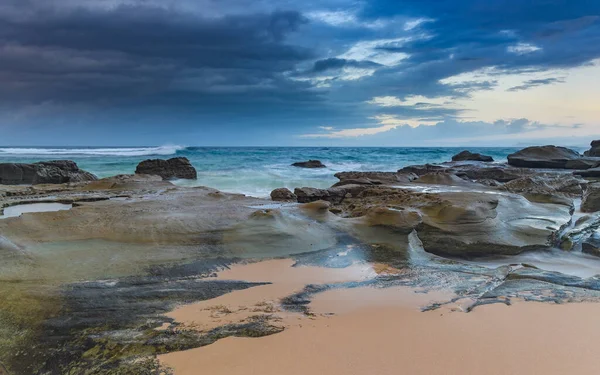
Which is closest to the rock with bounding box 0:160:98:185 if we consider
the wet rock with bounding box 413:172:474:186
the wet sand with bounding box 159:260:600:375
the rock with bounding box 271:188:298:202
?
the rock with bounding box 271:188:298:202

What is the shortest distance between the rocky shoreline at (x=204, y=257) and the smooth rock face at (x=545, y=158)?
1134cm

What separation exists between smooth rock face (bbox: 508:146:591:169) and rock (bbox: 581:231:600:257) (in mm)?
13324

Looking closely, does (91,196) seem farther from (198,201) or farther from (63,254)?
(63,254)

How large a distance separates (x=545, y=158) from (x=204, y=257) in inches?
679

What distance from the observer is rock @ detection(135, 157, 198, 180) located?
1302 cm

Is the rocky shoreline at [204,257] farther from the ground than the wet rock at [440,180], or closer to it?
closer to it

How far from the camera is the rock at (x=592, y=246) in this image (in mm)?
4016

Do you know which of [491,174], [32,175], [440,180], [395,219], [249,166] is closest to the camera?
[395,219]

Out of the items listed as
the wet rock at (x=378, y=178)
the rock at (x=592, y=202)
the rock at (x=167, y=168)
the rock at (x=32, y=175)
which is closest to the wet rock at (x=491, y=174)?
the wet rock at (x=378, y=178)

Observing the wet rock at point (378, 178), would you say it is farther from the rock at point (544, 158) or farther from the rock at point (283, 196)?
the rock at point (544, 158)

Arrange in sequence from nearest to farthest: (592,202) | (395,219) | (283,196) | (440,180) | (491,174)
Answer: (395,219)
(592,202)
(283,196)
(440,180)
(491,174)

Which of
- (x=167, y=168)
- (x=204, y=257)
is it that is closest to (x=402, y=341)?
(x=204, y=257)

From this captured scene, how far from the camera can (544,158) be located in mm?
16484

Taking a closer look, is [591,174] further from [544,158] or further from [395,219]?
[395,219]
